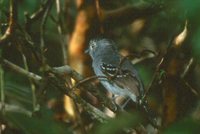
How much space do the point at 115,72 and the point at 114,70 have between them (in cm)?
35

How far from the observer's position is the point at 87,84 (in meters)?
3.19

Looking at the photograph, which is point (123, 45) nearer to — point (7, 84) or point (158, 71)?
point (7, 84)

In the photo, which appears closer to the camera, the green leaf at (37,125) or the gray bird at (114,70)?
the green leaf at (37,125)

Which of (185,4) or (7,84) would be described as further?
(7,84)

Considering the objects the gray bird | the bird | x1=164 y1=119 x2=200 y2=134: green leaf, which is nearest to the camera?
x1=164 y1=119 x2=200 y2=134: green leaf

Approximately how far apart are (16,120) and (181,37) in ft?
8.11

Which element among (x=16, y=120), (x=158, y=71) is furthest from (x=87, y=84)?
(x=16, y=120)

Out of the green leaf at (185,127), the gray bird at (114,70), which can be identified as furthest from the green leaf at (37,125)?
the gray bird at (114,70)

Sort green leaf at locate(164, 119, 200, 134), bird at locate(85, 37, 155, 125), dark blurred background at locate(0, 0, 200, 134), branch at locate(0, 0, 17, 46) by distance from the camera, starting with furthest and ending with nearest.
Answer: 1. bird at locate(85, 37, 155, 125)
2. branch at locate(0, 0, 17, 46)
3. dark blurred background at locate(0, 0, 200, 134)
4. green leaf at locate(164, 119, 200, 134)

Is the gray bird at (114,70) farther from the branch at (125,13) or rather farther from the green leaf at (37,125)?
the green leaf at (37,125)

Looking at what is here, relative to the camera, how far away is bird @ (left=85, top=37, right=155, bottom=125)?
518 centimetres

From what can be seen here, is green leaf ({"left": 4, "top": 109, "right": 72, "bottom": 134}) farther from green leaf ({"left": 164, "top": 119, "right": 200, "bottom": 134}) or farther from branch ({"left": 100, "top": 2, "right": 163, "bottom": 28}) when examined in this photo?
branch ({"left": 100, "top": 2, "right": 163, "bottom": 28})

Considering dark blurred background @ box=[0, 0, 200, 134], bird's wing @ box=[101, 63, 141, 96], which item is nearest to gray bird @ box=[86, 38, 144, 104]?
bird's wing @ box=[101, 63, 141, 96]

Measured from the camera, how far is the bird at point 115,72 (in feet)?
17.0
